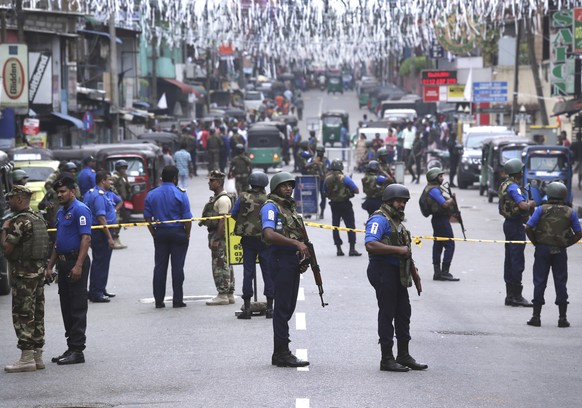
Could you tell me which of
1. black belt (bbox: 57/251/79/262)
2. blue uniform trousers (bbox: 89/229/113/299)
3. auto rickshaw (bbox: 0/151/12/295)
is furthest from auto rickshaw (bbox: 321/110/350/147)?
black belt (bbox: 57/251/79/262)

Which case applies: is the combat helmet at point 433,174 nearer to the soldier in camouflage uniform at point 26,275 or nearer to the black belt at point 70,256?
the black belt at point 70,256

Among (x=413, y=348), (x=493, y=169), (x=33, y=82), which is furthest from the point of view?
(x=33, y=82)

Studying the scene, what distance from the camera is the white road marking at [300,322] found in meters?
14.1

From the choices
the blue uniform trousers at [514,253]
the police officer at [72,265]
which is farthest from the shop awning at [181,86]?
the police officer at [72,265]

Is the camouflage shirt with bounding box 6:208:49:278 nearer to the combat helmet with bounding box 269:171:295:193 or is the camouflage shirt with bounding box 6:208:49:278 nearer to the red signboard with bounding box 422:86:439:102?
the combat helmet with bounding box 269:171:295:193

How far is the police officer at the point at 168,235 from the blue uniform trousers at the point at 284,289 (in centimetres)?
438

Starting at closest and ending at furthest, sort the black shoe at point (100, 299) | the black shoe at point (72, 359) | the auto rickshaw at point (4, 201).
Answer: the black shoe at point (72, 359) < the black shoe at point (100, 299) < the auto rickshaw at point (4, 201)

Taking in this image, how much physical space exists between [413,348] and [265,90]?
100 metres

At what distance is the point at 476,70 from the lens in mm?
68062

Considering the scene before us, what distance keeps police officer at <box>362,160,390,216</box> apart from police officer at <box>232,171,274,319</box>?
7.83m

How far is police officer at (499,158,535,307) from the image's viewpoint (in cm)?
1630

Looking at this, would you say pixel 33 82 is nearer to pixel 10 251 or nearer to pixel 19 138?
pixel 19 138

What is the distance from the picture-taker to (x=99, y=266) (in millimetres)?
16984

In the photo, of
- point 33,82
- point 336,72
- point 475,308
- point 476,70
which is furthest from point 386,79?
point 475,308
